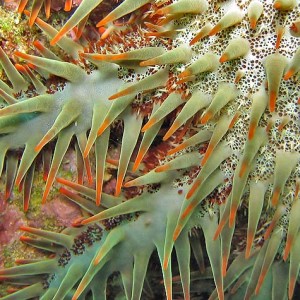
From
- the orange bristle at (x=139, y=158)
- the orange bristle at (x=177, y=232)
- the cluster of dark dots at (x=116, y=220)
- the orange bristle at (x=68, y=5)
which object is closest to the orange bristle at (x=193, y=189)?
the orange bristle at (x=177, y=232)

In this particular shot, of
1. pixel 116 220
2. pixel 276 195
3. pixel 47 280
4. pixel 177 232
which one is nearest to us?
pixel 276 195

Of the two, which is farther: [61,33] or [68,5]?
[68,5]

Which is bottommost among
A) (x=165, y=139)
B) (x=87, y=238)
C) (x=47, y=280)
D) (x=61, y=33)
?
(x=47, y=280)

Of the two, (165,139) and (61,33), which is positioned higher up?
(61,33)

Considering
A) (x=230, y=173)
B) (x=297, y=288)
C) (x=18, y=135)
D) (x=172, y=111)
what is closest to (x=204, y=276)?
(x=297, y=288)

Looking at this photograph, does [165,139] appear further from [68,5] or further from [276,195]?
[68,5]

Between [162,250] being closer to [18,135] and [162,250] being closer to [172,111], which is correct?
[172,111]

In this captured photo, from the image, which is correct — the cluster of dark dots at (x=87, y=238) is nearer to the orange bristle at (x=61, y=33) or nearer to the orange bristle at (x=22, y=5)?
the orange bristle at (x=61, y=33)

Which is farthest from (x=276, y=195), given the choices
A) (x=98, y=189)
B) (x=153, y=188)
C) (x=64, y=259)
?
(x=64, y=259)

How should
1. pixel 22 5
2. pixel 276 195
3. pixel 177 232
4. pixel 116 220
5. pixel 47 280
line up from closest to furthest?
pixel 276 195 → pixel 177 232 → pixel 22 5 → pixel 116 220 → pixel 47 280
